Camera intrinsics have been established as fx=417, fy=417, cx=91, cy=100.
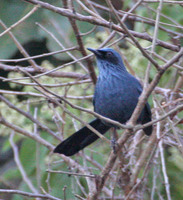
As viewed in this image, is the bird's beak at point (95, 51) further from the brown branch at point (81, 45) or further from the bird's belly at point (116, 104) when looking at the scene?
the bird's belly at point (116, 104)

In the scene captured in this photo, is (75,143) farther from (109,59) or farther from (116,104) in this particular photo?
(109,59)

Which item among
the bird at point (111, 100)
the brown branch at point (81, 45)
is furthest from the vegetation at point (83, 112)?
the bird at point (111, 100)

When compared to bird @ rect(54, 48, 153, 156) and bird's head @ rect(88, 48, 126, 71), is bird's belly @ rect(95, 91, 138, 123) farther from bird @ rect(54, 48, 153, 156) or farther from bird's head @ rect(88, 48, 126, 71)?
bird's head @ rect(88, 48, 126, 71)

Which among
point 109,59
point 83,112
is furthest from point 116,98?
point 83,112

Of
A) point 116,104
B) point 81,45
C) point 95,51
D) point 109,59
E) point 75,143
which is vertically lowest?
point 75,143

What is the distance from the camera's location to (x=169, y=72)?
17.0ft

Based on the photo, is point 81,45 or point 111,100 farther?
point 111,100

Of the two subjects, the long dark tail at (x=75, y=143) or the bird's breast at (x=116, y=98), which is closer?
the long dark tail at (x=75, y=143)

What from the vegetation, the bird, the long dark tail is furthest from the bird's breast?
the long dark tail

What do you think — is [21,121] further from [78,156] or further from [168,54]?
[168,54]

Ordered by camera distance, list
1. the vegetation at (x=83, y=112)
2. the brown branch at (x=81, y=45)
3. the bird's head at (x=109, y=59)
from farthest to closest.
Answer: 1. the bird's head at (x=109, y=59)
2. the vegetation at (x=83, y=112)
3. the brown branch at (x=81, y=45)

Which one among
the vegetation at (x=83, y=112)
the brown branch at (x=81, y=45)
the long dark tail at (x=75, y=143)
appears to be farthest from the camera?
the vegetation at (x=83, y=112)

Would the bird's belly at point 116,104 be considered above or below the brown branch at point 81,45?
below

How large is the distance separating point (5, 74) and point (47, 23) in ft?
5.08
